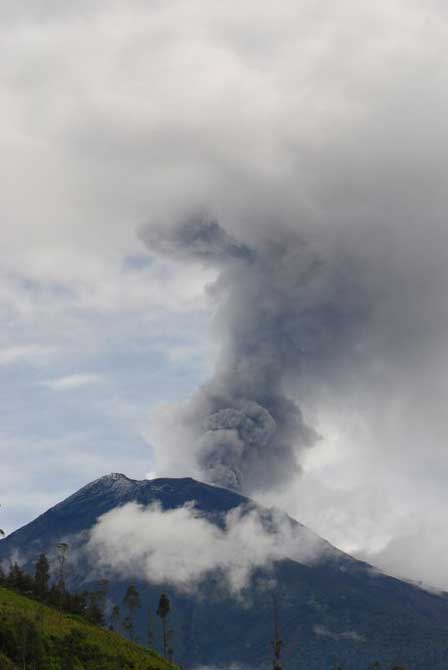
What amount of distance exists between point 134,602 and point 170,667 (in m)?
60.3

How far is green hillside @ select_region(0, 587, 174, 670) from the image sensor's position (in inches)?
3137

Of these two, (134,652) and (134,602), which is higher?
(134,602)

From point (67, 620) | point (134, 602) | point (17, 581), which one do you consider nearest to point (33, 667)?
→ point (67, 620)

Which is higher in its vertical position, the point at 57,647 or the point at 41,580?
the point at 41,580

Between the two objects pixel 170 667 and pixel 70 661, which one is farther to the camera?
pixel 170 667

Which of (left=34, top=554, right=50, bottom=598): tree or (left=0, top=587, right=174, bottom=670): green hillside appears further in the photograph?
(left=34, top=554, right=50, bottom=598): tree

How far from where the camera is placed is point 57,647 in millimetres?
86938

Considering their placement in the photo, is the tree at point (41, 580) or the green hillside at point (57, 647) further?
the tree at point (41, 580)

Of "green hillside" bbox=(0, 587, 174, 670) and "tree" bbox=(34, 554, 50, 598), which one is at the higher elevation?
"tree" bbox=(34, 554, 50, 598)

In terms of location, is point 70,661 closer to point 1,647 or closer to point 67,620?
point 1,647

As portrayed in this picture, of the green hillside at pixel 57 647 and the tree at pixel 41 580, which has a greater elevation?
the tree at pixel 41 580

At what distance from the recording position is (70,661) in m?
82.0

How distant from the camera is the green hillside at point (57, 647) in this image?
79.7 m

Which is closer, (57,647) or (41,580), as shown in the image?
(57,647)
